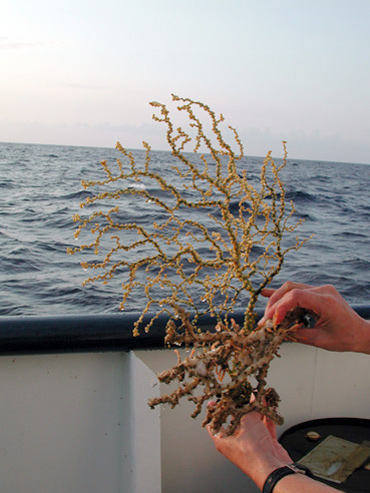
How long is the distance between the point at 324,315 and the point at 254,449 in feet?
1.28

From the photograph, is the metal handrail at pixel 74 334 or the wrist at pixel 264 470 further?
the metal handrail at pixel 74 334

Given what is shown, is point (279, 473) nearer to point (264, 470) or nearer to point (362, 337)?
point (264, 470)

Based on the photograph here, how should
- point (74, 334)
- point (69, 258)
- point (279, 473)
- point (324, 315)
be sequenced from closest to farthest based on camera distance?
point (279, 473)
point (324, 315)
point (74, 334)
point (69, 258)

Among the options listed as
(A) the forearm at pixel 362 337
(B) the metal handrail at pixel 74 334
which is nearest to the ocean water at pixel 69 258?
(B) the metal handrail at pixel 74 334

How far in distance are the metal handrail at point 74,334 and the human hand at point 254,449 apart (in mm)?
824

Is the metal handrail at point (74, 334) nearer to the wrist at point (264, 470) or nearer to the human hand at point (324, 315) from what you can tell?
the human hand at point (324, 315)

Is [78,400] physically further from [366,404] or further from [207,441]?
[366,404]

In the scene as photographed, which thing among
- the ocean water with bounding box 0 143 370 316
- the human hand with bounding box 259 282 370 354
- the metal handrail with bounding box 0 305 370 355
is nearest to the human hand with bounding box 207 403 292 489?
the human hand with bounding box 259 282 370 354

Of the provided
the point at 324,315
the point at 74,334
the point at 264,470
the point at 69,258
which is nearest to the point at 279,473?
the point at 264,470

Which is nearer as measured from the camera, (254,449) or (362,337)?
(254,449)

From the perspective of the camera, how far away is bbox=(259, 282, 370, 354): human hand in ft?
4.36

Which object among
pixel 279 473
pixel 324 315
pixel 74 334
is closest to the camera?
pixel 279 473

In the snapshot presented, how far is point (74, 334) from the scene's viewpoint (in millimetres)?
2053

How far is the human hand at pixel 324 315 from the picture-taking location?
52.3 inches
